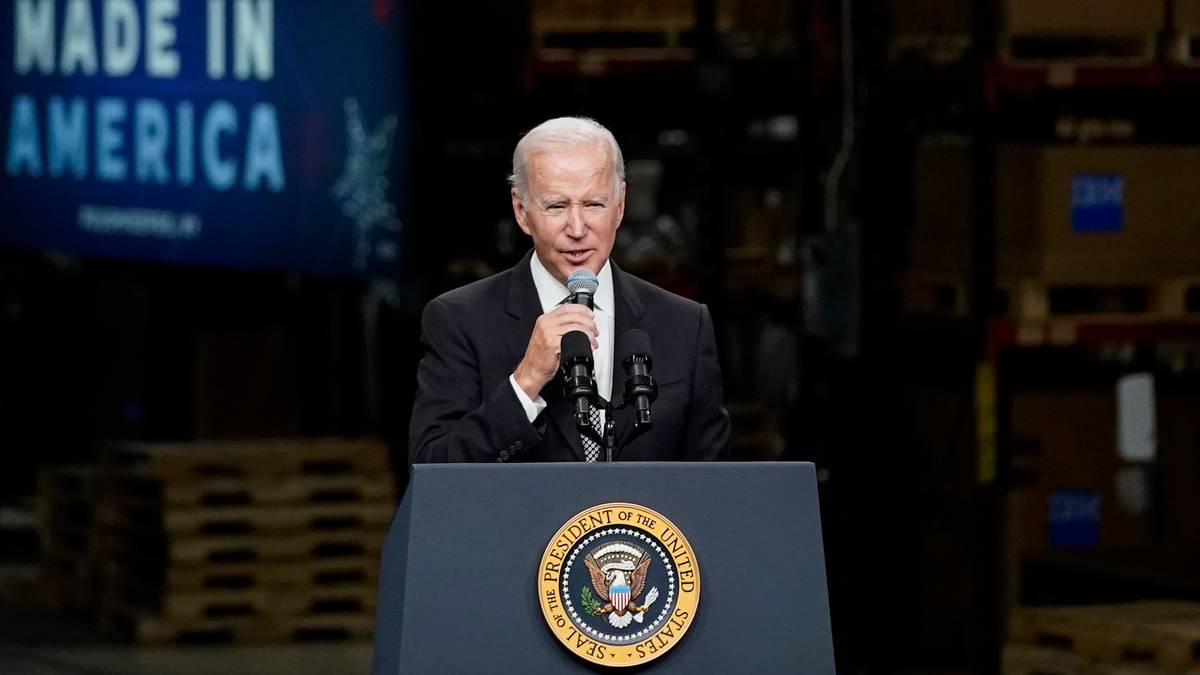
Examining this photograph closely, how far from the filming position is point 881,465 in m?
9.21

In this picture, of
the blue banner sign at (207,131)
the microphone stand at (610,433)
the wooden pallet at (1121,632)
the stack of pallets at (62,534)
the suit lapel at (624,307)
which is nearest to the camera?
the microphone stand at (610,433)

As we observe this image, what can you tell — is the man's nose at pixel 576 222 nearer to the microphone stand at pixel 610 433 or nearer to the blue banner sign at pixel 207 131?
the microphone stand at pixel 610 433

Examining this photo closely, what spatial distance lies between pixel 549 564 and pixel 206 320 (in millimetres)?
10799

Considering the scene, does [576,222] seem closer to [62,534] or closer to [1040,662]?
[1040,662]

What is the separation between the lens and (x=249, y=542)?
1065cm

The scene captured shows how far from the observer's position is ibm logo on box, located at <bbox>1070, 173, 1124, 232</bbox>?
8.27 m

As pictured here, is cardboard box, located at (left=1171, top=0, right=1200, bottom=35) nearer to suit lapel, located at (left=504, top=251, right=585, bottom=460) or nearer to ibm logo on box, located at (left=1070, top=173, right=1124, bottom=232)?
ibm logo on box, located at (left=1070, top=173, right=1124, bottom=232)

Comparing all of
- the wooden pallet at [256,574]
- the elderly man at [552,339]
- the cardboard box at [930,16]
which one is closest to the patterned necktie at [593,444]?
the elderly man at [552,339]

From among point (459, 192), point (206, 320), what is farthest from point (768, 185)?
point (206, 320)

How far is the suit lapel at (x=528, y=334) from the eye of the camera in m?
3.87

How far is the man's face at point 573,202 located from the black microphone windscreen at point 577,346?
1.08 ft

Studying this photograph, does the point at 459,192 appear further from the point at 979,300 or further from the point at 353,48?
the point at 979,300

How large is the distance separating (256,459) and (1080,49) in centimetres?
463

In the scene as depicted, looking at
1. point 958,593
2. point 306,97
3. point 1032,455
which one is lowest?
point 958,593
